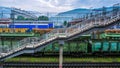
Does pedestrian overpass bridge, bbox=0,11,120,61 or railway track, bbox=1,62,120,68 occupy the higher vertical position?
pedestrian overpass bridge, bbox=0,11,120,61

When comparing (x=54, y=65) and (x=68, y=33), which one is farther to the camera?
(x=54, y=65)

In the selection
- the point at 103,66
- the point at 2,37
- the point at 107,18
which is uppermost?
the point at 107,18

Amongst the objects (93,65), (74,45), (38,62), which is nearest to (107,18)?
(93,65)

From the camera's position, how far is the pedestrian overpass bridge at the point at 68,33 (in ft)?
79.3

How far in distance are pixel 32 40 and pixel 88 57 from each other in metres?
17.8

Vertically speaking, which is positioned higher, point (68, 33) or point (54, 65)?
point (68, 33)

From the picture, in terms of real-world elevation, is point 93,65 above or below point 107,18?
below

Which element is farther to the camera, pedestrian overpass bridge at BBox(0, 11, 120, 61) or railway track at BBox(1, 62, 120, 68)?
railway track at BBox(1, 62, 120, 68)

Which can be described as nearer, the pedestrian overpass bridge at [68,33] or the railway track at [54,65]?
the pedestrian overpass bridge at [68,33]

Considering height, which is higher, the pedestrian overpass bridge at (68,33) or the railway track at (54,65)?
the pedestrian overpass bridge at (68,33)

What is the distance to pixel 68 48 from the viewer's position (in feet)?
139

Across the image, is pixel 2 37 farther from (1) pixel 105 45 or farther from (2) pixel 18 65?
(1) pixel 105 45

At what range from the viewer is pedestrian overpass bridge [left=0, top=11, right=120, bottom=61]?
24156 millimetres

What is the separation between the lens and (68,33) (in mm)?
25109
